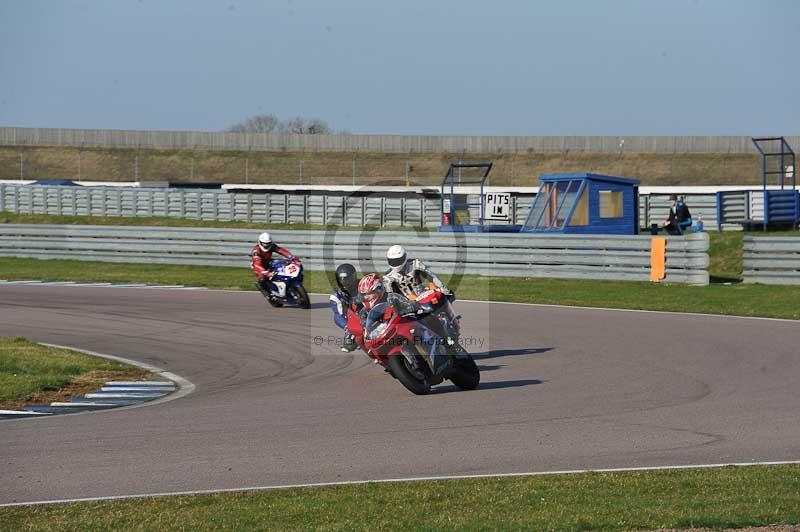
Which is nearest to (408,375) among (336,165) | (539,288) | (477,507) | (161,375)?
(161,375)

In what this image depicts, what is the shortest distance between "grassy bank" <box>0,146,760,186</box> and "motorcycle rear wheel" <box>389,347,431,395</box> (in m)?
49.1

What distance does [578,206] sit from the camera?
2995 centimetres

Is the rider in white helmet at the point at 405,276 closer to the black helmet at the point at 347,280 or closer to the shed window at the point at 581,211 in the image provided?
the black helmet at the point at 347,280

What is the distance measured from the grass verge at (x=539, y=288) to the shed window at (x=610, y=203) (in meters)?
6.13

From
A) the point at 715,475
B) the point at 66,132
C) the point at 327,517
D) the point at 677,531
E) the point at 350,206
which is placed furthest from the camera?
the point at 66,132

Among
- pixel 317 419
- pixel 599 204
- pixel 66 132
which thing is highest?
pixel 66 132

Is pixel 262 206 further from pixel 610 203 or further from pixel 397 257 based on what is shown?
pixel 397 257

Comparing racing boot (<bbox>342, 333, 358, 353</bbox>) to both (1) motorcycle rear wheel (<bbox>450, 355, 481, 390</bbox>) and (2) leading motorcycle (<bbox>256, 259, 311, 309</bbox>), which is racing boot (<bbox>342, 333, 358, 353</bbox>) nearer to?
(1) motorcycle rear wheel (<bbox>450, 355, 481, 390</bbox>)

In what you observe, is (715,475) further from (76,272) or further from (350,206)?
(350,206)

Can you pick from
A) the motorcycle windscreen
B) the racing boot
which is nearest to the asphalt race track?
the racing boot

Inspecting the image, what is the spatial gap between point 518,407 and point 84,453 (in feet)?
13.7

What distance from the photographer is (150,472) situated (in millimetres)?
8125

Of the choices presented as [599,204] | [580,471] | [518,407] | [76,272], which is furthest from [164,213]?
[580,471]

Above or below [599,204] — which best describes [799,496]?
below
